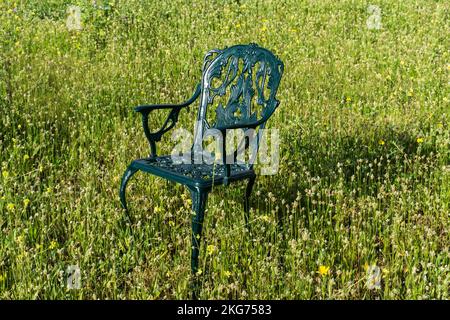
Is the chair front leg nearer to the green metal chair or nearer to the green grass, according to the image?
the green metal chair

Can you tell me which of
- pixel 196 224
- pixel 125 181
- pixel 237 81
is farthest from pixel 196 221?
pixel 237 81

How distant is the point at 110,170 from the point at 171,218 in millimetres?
868

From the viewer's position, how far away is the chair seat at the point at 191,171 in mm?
3656

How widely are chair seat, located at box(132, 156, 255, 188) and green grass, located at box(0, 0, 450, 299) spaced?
25 cm

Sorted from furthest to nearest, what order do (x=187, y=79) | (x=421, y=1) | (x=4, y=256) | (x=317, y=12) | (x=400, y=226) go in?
(x=421, y=1) → (x=317, y=12) → (x=187, y=79) → (x=400, y=226) → (x=4, y=256)

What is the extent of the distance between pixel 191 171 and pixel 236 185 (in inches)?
32.5

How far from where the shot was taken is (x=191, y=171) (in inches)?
154

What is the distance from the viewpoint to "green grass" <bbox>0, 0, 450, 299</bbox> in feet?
11.8

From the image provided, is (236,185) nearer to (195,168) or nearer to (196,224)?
(195,168)

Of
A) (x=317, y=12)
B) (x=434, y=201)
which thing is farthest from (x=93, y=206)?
(x=317, y=12)

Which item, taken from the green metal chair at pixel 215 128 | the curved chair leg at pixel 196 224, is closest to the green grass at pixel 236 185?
the curved chair leg at pixel 196 224

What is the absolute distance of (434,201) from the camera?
4.50 metres

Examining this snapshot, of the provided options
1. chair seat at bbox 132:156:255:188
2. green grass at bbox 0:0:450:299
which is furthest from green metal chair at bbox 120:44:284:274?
green grass at bbox 0:0:450:299

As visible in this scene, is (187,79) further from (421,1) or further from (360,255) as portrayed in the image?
(421,1)
